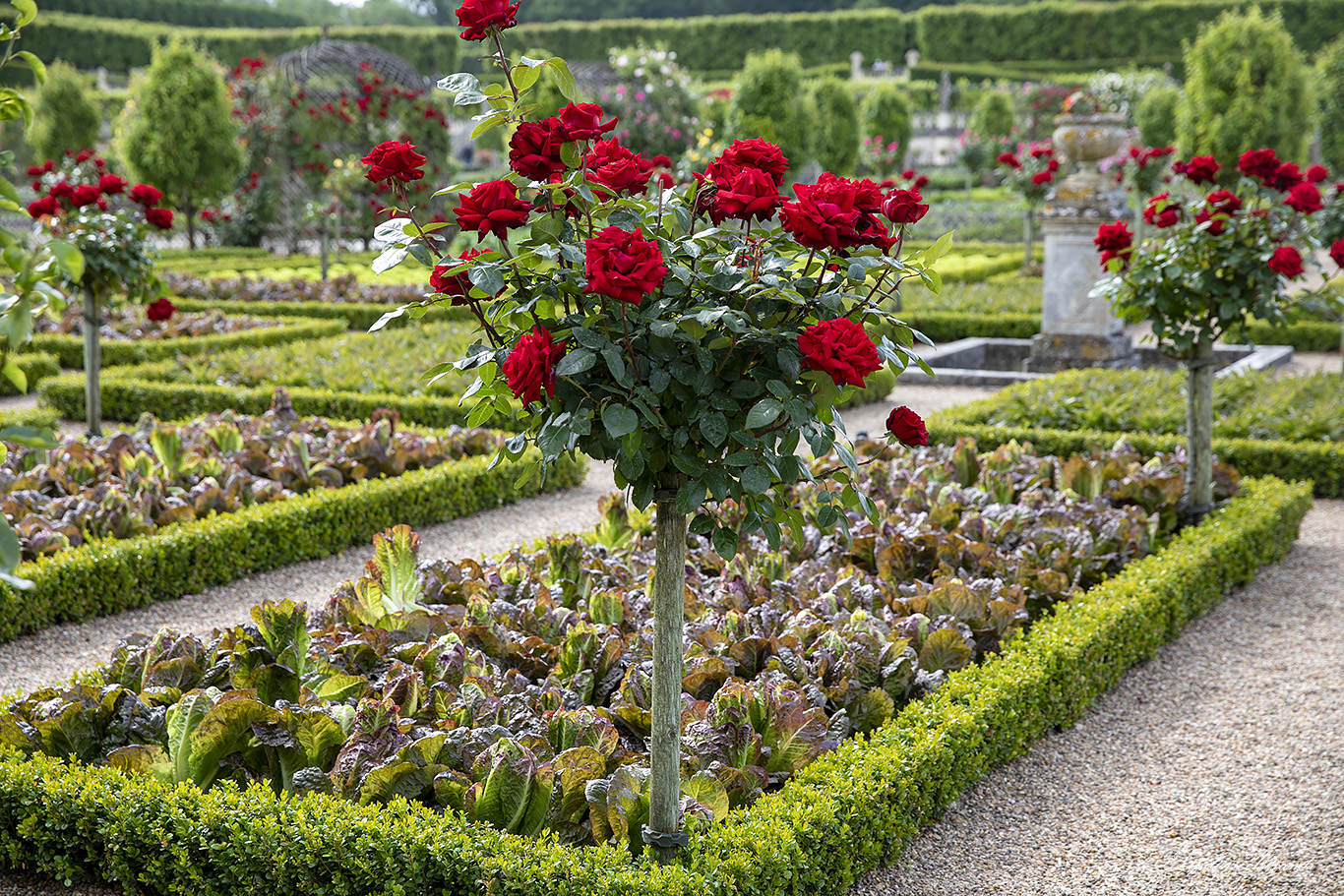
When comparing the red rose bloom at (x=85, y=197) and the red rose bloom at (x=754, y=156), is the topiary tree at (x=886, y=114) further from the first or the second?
the red rose bloom at (x=754, y=156)

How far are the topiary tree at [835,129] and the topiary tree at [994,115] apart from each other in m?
7.05

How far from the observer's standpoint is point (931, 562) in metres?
4.83

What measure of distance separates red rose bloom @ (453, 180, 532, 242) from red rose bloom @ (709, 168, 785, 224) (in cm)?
Result: 40

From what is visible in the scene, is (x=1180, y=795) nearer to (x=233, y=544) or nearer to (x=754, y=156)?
(x=754, y=156)

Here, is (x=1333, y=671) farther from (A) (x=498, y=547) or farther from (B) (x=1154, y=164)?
(B) (x=1154, y=164)

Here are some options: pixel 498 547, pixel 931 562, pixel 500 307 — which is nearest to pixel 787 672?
pixel 931 562

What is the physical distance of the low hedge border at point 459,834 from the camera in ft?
8.46

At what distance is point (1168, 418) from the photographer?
7.41 metres

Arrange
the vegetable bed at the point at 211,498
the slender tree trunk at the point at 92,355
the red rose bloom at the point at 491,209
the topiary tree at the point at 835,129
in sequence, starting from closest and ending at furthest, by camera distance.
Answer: the red rose bloom at the point at 491,209 < the vegetable bed at the point at 211,498 < the slender tree trunk at the point at 92,355 < the topiary tree at the point at 835,129

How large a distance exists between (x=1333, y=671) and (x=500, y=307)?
12.3ft

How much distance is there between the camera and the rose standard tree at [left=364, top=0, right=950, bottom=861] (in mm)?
2146

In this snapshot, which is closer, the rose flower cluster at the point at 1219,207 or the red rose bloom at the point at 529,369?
the red rose bloom at the point at 529,369

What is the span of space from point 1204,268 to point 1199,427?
794 millimetres

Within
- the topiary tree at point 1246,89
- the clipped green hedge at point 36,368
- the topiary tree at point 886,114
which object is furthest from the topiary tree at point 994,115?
the clipped green hedge at point 36,368
